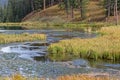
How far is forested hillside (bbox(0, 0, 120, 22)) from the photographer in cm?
10100

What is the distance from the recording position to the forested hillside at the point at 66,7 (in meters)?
101

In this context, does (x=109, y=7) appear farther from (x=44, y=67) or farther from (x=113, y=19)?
(x=44, y=67)

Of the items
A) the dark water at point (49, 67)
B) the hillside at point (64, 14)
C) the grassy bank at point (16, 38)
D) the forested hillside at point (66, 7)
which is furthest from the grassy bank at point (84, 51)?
the hillside at point (64, 14)

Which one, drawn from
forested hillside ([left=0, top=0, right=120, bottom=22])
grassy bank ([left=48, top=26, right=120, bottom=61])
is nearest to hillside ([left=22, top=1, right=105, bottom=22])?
forested hillside ([left=0, top=0, right=120, bottom=22])

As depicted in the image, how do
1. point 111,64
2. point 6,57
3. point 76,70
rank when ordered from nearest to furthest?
point 76,70 < point 111,64 < point 6,57

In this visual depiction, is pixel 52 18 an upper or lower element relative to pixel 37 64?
lower

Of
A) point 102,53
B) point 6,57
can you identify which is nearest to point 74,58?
point 102,53

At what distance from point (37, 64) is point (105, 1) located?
248 feet

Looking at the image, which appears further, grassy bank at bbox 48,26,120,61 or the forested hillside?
the forested hillside

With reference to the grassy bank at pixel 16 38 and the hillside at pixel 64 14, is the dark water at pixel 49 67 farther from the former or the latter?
the hillside at pixel 64 14

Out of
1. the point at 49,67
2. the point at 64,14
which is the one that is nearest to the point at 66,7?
the point at 64,14

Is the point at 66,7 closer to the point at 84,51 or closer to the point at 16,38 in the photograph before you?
the point at 16,38

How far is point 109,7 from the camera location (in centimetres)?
9850

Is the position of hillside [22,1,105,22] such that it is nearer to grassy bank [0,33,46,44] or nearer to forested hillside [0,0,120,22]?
forested hillside [0,0,120,22]
